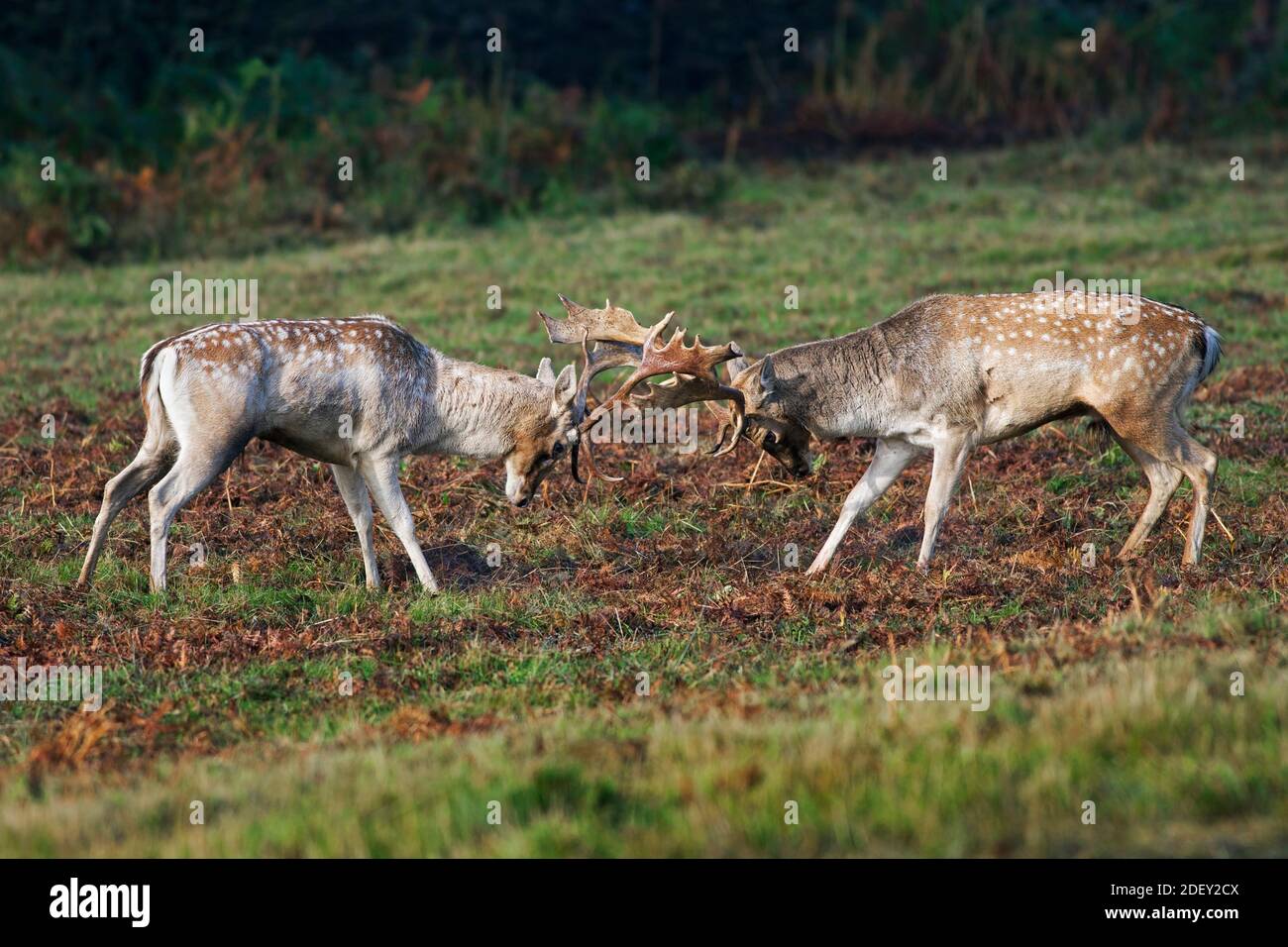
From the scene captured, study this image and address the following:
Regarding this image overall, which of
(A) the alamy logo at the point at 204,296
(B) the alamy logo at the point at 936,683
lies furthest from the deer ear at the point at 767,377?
(A) the alamy logo at the point at 204,296

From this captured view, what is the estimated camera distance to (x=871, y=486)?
9.85 meters

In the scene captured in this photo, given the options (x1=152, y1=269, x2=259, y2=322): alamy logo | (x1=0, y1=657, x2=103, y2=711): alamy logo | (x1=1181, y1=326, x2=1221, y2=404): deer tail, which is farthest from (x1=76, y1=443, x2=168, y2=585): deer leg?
(x1=152, y1=269, x2=259, y2=322): alamy logo

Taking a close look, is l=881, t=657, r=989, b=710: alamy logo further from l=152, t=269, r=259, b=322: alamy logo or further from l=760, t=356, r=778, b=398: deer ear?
l=152, t=269, r=259, b=322: alamy logo

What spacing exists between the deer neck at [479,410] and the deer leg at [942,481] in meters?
2.39

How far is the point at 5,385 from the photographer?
13.8 metres

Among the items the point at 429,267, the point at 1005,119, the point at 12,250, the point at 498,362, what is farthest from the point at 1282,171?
the point at 12,250

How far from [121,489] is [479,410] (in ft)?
6.99

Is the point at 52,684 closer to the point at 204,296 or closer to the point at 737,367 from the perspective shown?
the point at 737,367

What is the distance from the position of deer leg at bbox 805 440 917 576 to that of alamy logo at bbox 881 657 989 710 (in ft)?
7.63

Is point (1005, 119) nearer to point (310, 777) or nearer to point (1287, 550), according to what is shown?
point (1287, 550)

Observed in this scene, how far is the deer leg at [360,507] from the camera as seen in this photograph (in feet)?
31.3

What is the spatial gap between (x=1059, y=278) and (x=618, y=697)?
382 inches
